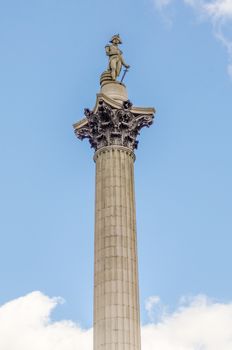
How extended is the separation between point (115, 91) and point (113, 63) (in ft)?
8.47

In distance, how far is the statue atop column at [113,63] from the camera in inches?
1654

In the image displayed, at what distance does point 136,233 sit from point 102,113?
23.7 feet

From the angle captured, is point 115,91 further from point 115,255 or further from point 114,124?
point 115,255

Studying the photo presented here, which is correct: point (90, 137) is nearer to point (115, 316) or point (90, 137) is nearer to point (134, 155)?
point (134, 155)

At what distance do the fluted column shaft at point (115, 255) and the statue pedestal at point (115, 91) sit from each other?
3.60m

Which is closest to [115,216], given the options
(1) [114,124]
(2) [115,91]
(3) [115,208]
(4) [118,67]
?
(3) [115,208]

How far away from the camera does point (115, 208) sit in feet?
119

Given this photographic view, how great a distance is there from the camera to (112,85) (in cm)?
4112

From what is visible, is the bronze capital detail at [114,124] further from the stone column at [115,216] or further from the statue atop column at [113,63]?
the statue atop column at [113,63]

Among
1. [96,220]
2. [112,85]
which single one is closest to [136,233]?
[96,220]

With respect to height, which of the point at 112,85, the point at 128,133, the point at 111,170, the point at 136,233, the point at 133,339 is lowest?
the point at 133,339

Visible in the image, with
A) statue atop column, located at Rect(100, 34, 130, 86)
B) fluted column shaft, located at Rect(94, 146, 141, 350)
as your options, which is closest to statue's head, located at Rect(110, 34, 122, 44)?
statue atop column, located at Rect(100, 34, 130, 86)

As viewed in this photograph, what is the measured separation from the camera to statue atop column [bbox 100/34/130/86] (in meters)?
42.0

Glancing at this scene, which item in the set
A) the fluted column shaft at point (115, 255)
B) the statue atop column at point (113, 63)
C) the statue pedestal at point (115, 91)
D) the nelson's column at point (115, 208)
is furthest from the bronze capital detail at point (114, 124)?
the statue atop column at point (113, 63)
